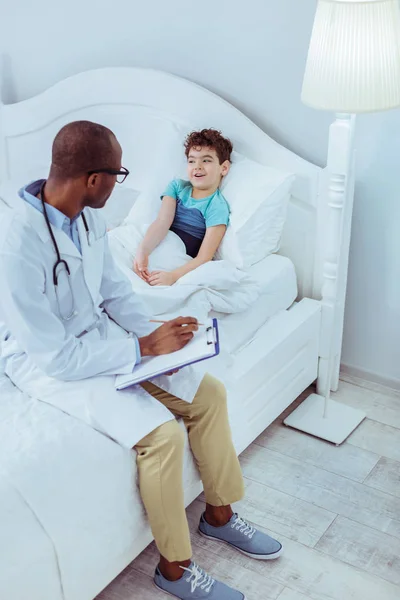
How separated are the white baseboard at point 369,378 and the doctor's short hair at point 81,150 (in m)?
1.37

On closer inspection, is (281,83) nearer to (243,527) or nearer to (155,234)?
(155,234)

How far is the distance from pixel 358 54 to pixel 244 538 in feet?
4.01

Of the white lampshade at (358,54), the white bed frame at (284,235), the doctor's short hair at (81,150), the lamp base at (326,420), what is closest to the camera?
the doctor's short hair at (81,150)

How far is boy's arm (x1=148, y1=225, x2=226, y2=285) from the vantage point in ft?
7.32

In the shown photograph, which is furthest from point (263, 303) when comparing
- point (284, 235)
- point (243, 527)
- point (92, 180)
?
point (92, 180)

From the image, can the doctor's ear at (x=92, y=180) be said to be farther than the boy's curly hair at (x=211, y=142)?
No

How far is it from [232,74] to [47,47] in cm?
89

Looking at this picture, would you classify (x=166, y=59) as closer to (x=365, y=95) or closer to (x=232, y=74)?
(x=232, y=74)

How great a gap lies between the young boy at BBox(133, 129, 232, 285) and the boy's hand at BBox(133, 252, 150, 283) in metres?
0.03

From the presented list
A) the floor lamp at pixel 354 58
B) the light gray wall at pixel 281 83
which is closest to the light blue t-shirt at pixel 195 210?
the light gray wall at pixel 281 83

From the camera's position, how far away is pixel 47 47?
119 inches

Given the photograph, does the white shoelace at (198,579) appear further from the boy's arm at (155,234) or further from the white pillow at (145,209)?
the white pillow at (145,209)

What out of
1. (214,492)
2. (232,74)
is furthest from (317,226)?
(214,492)

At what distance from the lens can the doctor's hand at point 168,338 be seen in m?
1.71
